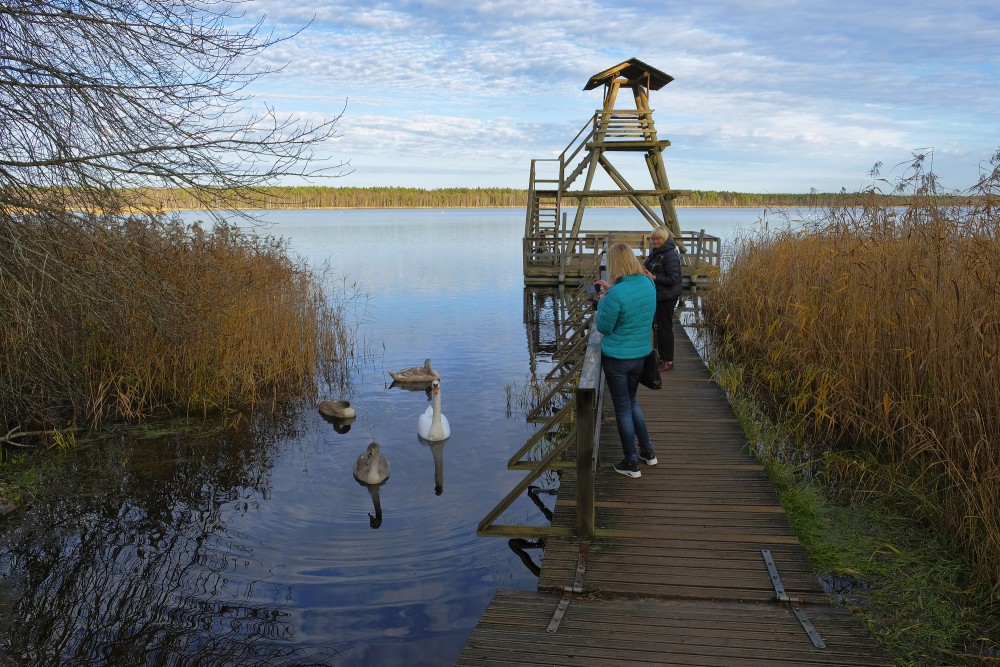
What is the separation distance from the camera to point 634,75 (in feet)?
76.0

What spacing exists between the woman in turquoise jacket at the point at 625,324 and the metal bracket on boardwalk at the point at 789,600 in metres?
1.68

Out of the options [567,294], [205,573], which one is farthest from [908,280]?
[567,294]

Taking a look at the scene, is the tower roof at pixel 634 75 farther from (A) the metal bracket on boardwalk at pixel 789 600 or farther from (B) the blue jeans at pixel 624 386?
(A) the metal bracket on boardwalk at pixel 789 600

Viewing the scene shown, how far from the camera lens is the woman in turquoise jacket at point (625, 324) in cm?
594

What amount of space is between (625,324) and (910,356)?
2.87 metres

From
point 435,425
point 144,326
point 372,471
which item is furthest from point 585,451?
point 144,326

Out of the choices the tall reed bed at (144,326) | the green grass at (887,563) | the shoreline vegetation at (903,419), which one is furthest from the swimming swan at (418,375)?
the green grass at (887,563)

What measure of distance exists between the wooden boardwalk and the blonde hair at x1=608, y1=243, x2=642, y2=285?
1.95 m

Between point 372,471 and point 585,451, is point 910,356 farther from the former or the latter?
point 372,471

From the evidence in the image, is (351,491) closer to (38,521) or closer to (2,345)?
(38,521)

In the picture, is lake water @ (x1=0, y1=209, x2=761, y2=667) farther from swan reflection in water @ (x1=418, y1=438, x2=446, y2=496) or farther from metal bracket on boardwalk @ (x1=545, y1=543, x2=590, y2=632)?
metal bracket on boardwalk @ (x1=545, y1=543, x2=590, y2=632)

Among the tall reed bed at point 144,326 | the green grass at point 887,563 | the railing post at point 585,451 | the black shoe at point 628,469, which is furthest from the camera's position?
the tall reed bed at point 144,326

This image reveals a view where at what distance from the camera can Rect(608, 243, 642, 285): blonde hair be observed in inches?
235

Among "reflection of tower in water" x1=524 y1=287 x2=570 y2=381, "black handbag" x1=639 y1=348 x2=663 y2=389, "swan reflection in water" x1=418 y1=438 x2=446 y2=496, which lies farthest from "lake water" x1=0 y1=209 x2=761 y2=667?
"reflection of tower in water" x1=524 y1=287 x2=570 y2=381
